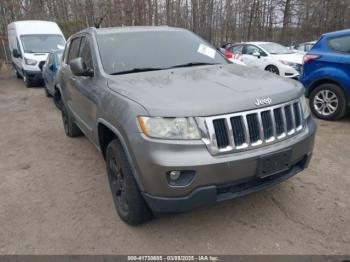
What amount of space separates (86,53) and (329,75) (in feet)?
14.1

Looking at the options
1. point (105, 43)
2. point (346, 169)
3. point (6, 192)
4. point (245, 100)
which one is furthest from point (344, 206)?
point (6, 192)

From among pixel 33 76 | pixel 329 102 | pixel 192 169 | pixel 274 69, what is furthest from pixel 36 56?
pixel 192 169

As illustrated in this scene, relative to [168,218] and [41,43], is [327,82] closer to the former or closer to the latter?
[168,218]

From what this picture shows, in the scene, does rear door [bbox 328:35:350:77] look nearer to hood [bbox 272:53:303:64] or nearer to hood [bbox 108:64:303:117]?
hood [bbox 108:64:303:117]

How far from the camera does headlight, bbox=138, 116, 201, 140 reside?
237cm

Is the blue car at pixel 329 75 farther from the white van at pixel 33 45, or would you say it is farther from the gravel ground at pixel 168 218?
the white van at pixel 33 45

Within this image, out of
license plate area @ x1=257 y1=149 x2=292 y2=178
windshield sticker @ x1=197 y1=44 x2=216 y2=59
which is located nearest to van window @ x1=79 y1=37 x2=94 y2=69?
windshield sticker @ x1=197 y1=44 x2=216 y2=59

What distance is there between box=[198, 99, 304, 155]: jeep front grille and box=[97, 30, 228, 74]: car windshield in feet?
4.42

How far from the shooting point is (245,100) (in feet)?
8.21

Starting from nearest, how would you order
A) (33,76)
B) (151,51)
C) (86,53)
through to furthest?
(151,51), (86,53), (33,76)

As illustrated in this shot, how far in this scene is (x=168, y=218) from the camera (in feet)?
10.1

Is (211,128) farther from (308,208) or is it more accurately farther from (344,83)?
(344,83)

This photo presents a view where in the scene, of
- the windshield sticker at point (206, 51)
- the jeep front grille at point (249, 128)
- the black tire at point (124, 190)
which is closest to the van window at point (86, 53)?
the black tire at point (124, 190)

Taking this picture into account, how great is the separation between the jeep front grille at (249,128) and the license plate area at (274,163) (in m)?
0.12
